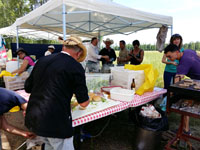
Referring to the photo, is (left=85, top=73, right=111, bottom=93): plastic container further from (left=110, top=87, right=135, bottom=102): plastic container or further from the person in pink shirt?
the person in pink shirt

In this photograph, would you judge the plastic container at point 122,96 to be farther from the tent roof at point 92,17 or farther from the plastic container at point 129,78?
the tent roof at point 92,17

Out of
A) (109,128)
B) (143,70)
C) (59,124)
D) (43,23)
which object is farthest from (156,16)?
(43,23)

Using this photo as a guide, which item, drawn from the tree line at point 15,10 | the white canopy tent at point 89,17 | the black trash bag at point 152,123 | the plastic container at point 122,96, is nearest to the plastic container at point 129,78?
the plastic container at point 122,96

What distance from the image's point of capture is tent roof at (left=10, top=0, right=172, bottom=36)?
2.53 meters

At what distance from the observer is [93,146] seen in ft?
7.75

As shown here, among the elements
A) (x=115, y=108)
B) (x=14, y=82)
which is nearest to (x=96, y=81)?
(x=115, y=108)

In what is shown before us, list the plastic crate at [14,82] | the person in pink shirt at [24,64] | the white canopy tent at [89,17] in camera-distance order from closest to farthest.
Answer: the white canopy tent at [89,17]
the plastic crate at [14,82]
the person in pink shirt at [24,64]

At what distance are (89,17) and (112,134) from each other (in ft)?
13.8

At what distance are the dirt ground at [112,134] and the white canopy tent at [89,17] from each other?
1.81m

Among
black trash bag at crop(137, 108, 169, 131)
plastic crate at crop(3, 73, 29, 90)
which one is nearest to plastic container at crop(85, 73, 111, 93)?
black trash bag at crop(137, 108, 169, 131)

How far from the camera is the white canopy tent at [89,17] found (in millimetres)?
2486

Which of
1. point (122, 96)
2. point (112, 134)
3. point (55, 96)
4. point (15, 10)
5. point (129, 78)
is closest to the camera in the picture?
point (55, 96)

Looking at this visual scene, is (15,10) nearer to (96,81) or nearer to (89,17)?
(89,17)

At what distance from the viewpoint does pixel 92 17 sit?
17.5 feet
